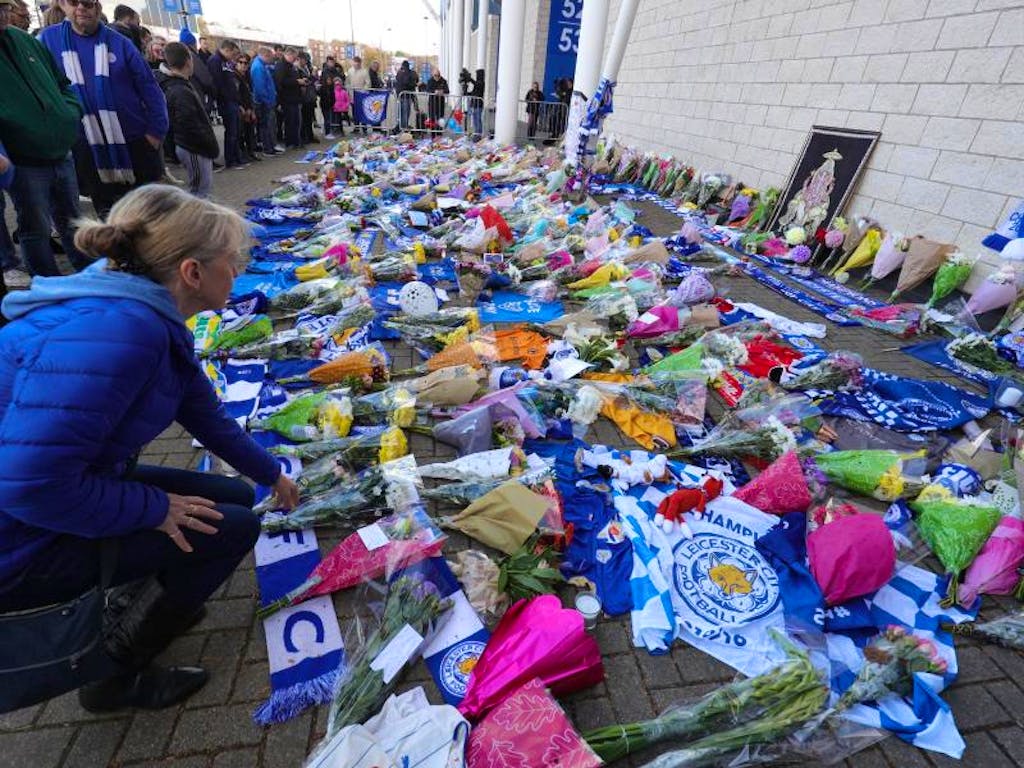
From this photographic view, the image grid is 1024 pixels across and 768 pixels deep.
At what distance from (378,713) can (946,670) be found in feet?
7.12

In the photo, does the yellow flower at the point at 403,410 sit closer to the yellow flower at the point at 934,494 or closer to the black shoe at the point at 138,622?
the black shoe at the point at 138,622

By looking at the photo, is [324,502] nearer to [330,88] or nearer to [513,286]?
[513,286]

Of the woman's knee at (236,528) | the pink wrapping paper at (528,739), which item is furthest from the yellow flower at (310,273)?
the pink wrapping paper at (528,739)

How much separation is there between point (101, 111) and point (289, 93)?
35.6 feet

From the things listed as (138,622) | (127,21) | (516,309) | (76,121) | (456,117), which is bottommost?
(516,309)

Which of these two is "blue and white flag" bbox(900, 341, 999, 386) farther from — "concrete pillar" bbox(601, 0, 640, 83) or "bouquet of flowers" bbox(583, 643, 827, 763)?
"concrete pillar" bbox(601, 0, 640, 83)

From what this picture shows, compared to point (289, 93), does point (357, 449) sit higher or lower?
lower

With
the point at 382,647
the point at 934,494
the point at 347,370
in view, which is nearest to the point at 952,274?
the point at 934,494

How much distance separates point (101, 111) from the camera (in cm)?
428

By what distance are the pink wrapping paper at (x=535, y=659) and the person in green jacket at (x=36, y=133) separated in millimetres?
3198

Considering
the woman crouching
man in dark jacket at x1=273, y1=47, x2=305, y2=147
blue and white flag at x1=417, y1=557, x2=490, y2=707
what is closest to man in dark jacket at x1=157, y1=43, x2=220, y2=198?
the woman crouching

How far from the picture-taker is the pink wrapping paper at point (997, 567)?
2.46 metres

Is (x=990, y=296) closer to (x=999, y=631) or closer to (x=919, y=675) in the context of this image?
(x=999, y=631)

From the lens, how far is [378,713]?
179 centimetres
